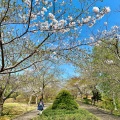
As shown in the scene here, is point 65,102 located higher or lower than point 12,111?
higher

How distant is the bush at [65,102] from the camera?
1370cm

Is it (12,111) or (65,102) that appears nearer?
(65,102)

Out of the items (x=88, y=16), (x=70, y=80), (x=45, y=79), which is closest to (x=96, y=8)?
(x=88, y=16)

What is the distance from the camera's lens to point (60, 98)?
14.2 metres

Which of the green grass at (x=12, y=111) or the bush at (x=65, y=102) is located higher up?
the bush at (x=65, y=102)

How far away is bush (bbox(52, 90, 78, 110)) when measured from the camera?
45.0 feet

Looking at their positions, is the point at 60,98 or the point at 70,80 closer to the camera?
the point at 60,98

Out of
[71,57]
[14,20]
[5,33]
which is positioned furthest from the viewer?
[5,33]

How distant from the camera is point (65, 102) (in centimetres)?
1394

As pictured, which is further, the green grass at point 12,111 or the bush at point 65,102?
the green grass at point 12,111

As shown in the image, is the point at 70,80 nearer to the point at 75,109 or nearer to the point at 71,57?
the point at 75,109

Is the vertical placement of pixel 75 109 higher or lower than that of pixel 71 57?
lower

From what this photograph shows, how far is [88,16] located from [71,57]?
1752 mm

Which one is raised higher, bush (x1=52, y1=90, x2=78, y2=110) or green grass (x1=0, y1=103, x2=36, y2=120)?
bush (x1=52, y1=90, x2=78, y2=110)
